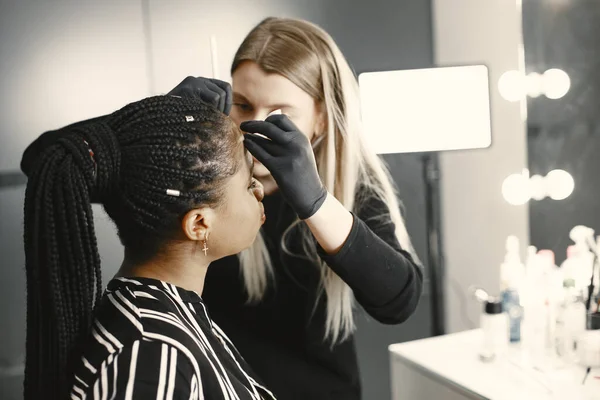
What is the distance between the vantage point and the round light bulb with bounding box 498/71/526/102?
1.76m

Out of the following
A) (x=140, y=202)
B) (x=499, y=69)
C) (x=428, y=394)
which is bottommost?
(x=428, y=394)

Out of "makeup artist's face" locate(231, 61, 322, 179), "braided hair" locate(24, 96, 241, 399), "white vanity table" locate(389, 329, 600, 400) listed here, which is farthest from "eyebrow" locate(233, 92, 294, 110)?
"white vanity table" locate(389, 329, 600, 400)

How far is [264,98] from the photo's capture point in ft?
3.76

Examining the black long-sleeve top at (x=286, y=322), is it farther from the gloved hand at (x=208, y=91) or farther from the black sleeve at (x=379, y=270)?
the gloved hand at (x=208, y=91)

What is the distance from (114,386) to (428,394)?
3.14 feet

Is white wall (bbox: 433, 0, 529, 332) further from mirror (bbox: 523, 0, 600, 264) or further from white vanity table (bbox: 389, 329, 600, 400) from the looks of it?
white vanity table (bbox: 389, 329, 600, 400)

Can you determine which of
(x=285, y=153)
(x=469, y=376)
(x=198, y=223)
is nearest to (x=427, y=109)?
(x=469, y=376)

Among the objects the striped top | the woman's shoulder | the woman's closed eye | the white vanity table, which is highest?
the woman's closed eye

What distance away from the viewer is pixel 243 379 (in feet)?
2.82

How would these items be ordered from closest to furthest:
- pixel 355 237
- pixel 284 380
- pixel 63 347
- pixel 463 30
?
pixel 63 347 < pixel 355 237 < pixel 284 380 < pixel 463 30

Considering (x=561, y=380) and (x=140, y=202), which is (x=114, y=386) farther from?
(x=561, y=380)

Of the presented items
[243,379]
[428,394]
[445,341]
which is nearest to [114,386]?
[243,379]

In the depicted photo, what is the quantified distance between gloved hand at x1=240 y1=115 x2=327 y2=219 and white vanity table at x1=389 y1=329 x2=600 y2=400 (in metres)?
0.64

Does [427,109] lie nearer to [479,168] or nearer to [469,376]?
[479,168]
